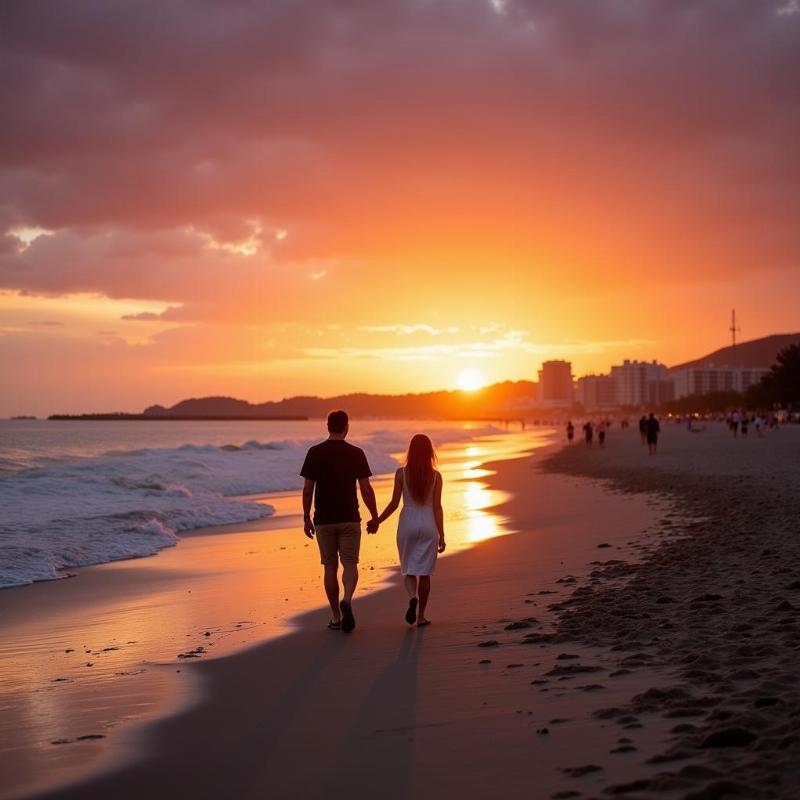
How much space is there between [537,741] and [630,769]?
62 cm

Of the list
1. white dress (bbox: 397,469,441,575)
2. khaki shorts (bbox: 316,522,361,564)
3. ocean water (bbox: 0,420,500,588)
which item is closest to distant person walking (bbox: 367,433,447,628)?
white dress (bbox: 397,469,441,575)

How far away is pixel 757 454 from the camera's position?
3338 centimetres

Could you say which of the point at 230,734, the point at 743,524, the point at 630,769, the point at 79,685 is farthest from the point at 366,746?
the point at 743,524

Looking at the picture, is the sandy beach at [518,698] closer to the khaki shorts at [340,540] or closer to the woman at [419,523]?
the woman at [419,523]

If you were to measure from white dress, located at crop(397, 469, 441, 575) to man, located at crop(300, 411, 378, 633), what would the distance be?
0.99 feet

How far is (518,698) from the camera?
520cm

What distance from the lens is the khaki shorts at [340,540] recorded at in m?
7.62

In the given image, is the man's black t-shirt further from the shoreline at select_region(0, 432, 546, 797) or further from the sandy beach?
the shoreline at select_region(0, 432, 546, 797)

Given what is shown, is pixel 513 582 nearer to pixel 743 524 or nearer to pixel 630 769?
pixel 743 524

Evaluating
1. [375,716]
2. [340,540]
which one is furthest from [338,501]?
[375,716]

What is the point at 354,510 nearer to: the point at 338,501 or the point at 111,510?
the point at 338,501

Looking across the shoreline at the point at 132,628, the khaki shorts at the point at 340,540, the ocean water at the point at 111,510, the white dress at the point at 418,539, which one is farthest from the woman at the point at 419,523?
the ocean water at the point at 111,510

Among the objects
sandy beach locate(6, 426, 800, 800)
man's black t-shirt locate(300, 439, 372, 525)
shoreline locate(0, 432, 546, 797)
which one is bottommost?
shoreline locate(0, 432, 546, 797)

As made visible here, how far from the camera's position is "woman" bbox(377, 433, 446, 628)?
754cm
